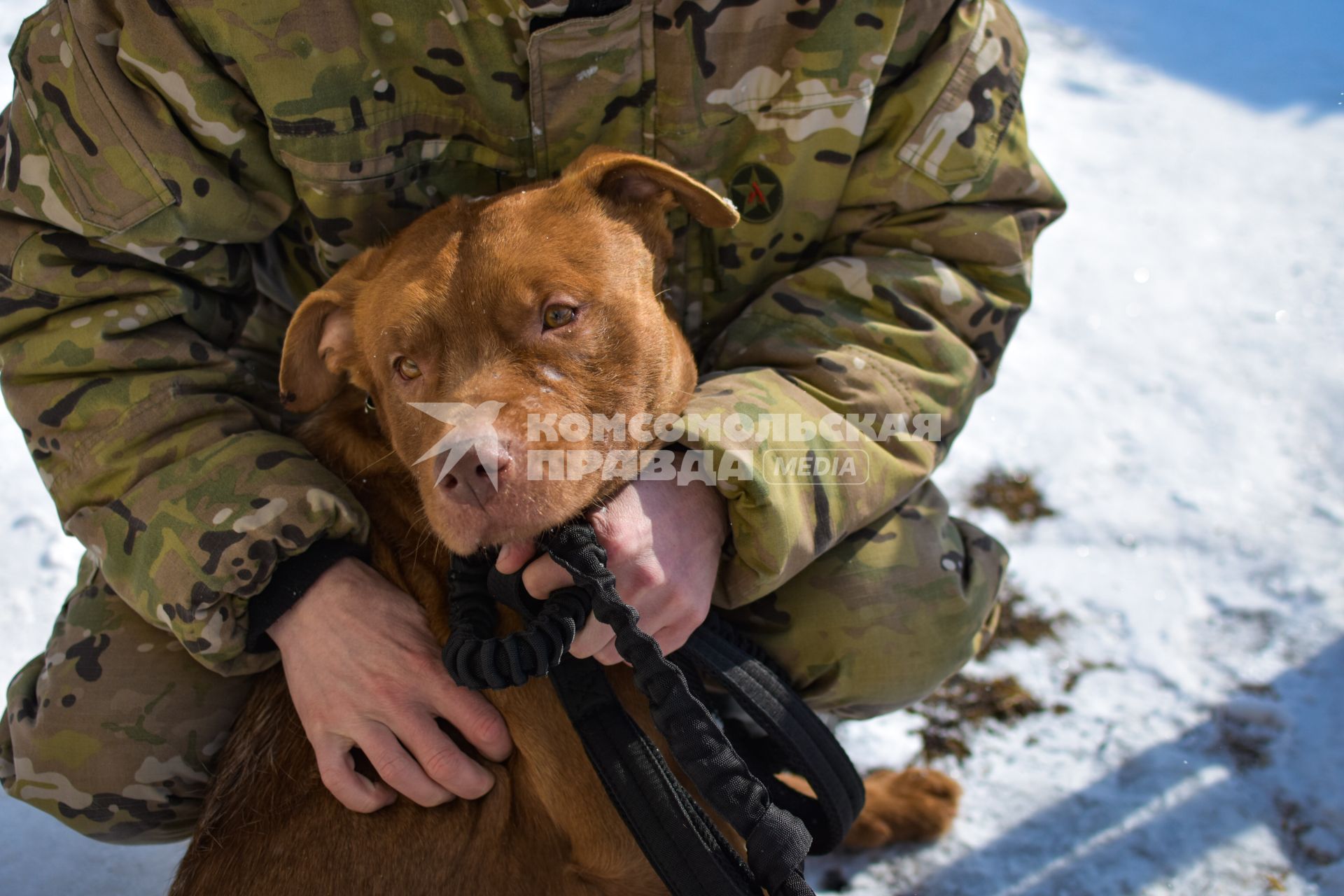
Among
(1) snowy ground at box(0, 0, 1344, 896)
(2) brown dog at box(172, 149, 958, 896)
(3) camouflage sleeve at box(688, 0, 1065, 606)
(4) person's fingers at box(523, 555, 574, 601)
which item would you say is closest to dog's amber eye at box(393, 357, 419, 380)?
(2) brown dog at box(172, 149, 958, 896)

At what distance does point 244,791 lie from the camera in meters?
2.35

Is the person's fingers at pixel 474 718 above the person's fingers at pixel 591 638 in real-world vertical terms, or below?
below

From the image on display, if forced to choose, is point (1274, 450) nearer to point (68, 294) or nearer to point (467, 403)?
point (467, 403)

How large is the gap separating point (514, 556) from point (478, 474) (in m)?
0.26

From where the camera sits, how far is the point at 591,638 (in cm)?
218

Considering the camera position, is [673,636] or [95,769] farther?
[95,769]

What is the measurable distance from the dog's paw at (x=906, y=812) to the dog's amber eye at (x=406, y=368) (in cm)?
184

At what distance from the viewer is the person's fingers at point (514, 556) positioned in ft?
7.04

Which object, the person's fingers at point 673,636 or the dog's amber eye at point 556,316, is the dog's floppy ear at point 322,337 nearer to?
the dog's amber eye at point 556,316

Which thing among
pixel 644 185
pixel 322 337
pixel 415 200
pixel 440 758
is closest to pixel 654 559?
pixel 440 758

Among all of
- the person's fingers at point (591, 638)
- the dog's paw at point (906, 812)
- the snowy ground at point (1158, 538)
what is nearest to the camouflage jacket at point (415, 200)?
the person's fingers at point (591, 638)

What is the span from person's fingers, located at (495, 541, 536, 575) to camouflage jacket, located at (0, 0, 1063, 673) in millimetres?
468

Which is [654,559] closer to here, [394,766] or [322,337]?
[394,766]

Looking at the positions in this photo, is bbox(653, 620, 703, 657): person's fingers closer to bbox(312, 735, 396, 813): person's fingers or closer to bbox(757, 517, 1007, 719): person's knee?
bbox(757, 517, 1007, 719): person's knee
